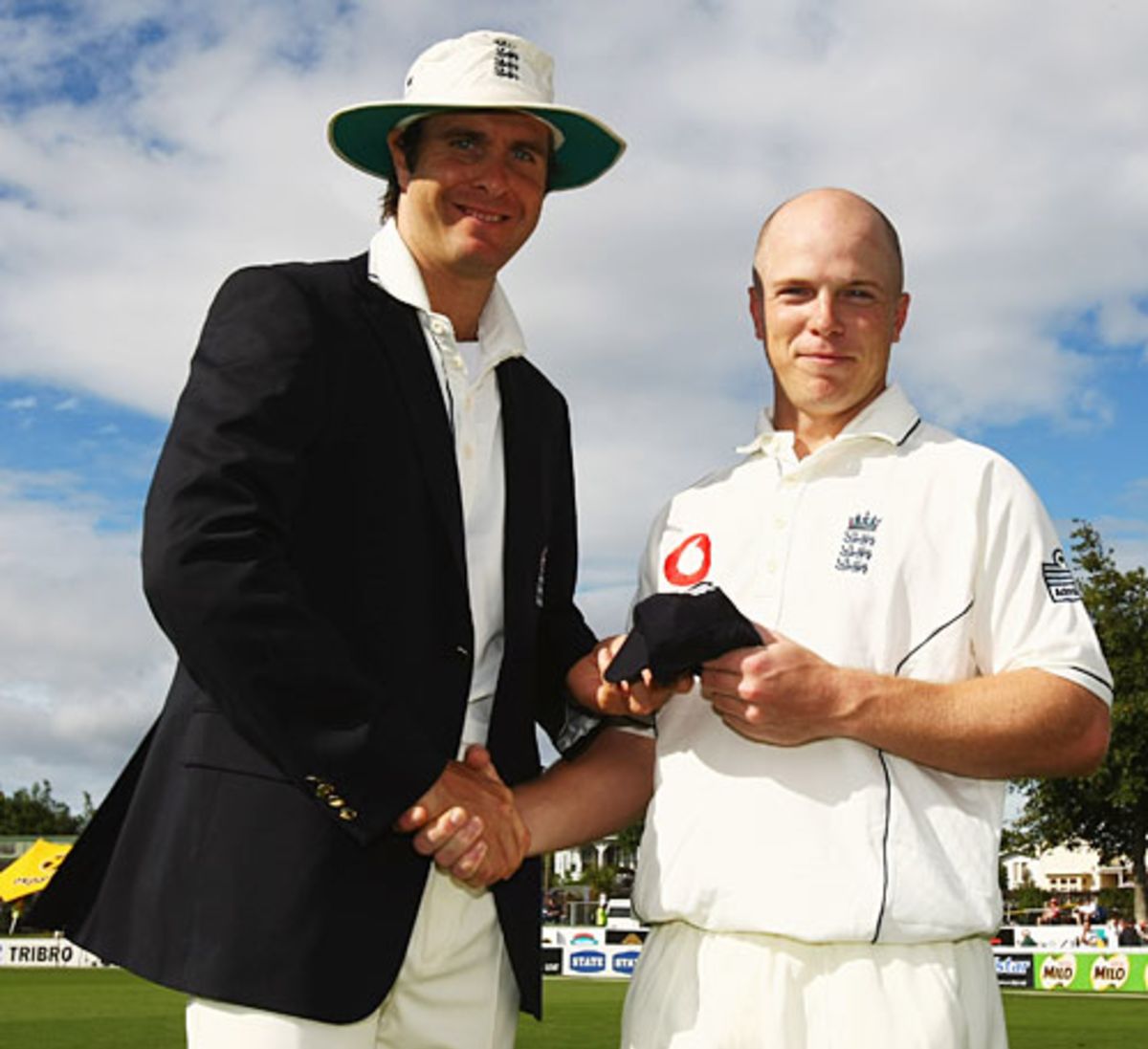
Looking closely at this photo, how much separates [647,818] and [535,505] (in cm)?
84

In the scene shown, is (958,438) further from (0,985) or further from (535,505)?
(0,985)

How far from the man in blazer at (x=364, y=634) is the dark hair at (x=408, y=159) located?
0.01m

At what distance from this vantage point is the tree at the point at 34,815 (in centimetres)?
9575

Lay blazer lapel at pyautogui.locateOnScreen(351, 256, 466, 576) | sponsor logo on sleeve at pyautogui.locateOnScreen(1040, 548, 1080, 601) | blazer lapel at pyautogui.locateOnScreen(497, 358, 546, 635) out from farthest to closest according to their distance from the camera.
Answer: blazer lapel at pyautogui.locateOnScreen(497, 358, 546, 635) → blazer lapel at pyautogui.locateOnScreen(351, 256, 466, 576) → sponsor logo on sleeve at pyautogui.locateOnScreen(1040, 548, 1080, 601)

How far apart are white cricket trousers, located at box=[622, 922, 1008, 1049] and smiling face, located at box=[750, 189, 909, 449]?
125 cm

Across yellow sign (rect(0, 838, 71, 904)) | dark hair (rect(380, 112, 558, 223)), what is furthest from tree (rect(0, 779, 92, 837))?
dark hair (rect(380, 112, 558, 223))

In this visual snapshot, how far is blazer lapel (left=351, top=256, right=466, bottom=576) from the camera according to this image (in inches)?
138

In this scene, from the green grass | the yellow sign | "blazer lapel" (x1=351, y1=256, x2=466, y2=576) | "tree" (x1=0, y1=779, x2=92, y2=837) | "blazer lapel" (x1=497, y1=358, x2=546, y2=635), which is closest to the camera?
"blazer lapel" (x1=351, y1=256, x2=466, y2=576)

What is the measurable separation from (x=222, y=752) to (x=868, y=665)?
1.43 m

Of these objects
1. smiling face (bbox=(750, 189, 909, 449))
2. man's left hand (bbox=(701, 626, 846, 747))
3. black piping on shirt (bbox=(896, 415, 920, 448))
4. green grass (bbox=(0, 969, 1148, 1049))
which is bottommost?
green grass (bbox=(0, 969, 1148, 1049))

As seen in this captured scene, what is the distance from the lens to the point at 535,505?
3893 mm

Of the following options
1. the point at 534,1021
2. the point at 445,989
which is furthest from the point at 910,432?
the point at 534,1021

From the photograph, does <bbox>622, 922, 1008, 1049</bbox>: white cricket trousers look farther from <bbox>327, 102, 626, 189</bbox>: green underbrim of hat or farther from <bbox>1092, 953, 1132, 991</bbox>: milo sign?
<bbox>1092, 953, 1132, 991</bbox>: milo sign

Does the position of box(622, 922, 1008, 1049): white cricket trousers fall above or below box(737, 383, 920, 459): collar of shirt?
below
